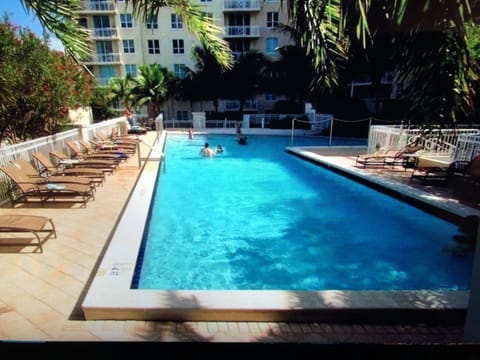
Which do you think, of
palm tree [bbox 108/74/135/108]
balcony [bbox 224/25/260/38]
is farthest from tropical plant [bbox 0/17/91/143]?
balcony [bbox 224/25/260/38]

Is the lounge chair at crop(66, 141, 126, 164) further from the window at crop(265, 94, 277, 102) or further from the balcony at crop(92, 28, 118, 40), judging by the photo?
the balcony at crop(92, 28, 118, 40)

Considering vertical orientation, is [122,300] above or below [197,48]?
below

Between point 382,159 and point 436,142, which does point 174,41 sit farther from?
point 436,142

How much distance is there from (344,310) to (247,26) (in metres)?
35.9

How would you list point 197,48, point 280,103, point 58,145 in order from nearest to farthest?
point 58,145 → point 197,48 → point 280,103

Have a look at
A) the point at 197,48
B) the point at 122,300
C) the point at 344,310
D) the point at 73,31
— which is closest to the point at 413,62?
the point at 344,310

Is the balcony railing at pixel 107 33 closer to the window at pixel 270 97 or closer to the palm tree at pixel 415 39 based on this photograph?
the window at pixel 270 97

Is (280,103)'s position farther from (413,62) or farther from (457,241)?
(413,62)

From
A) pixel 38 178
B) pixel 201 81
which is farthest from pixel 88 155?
pixel 201 81

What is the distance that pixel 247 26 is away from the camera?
34.5 meters

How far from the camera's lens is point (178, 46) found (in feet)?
Answer: 115

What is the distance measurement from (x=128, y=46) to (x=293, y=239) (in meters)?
35.0

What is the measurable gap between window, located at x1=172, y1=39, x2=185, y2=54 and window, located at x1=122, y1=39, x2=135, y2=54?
15.4 ft

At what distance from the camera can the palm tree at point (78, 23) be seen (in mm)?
3180
